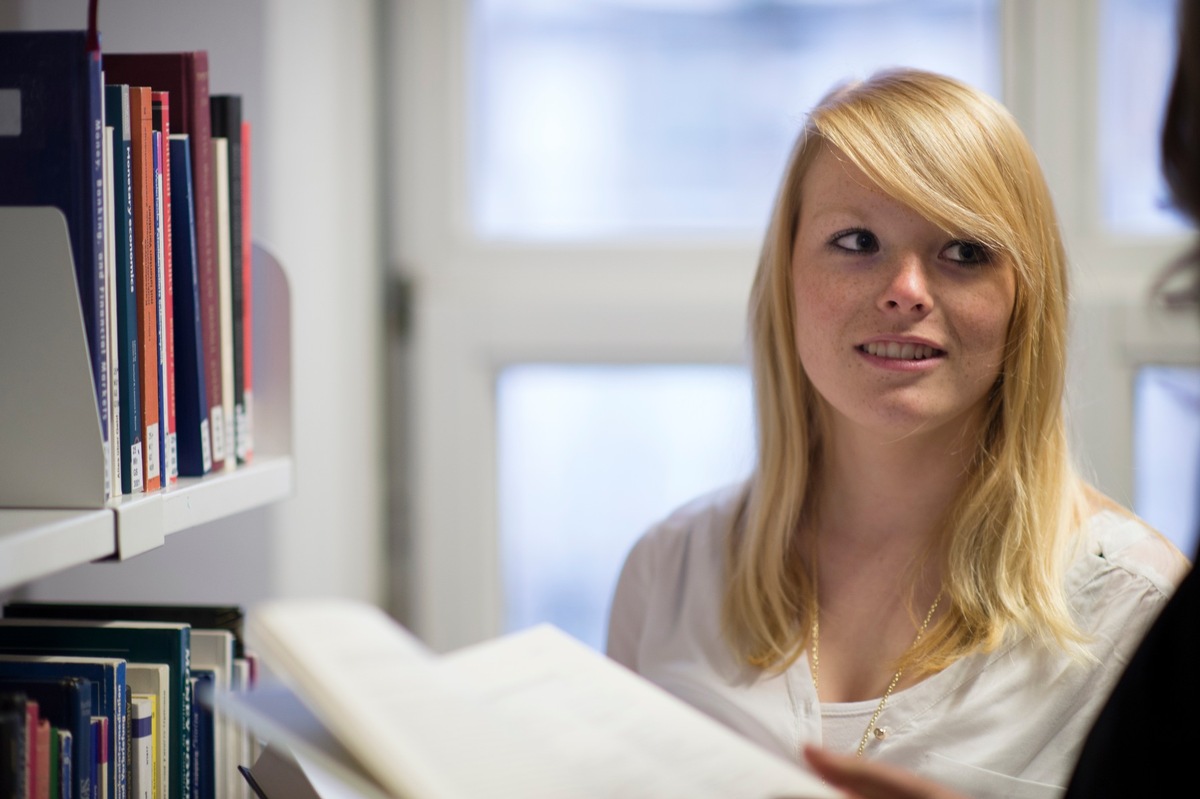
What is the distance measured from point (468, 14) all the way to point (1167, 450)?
1757 mm

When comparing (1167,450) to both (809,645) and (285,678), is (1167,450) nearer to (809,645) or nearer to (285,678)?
(809,645)

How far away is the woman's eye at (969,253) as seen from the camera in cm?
128

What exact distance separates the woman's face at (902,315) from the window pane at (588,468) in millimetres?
1068

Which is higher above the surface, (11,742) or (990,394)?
(990,394)

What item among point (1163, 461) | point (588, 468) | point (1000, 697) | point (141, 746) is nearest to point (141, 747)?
point (141, 746)

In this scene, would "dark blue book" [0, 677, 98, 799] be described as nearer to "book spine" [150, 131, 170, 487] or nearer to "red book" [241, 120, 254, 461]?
"book spine" [150, 131, 170, 487]

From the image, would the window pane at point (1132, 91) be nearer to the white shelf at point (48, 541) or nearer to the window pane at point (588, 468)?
the window pane at point (588, 468)

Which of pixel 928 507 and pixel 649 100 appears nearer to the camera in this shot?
pixel 928 507

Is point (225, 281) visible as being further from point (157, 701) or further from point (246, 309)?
point (157, 701)

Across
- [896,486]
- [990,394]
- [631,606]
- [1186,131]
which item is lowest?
[631,606]

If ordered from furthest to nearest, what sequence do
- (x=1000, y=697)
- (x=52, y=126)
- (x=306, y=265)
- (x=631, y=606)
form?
(x=306, y=265)
(x=631, y=606)
(x=1000, y=697)
(x=52, y=126)

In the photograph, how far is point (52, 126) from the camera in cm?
86

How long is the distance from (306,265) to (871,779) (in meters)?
1.51

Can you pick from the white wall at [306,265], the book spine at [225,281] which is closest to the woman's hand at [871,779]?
the book spine at [225,281]
